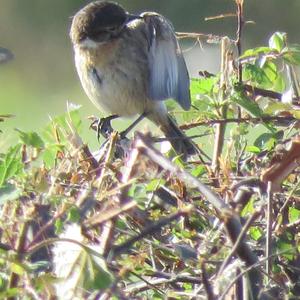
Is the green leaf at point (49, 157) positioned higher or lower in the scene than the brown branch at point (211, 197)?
lower

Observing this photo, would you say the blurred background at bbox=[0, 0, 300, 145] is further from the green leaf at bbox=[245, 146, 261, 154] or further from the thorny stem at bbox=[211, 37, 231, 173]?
the green leaf at bbox=[245, 146, 261, 154]

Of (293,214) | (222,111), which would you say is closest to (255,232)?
(293,214)

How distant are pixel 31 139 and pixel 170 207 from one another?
0.85ft

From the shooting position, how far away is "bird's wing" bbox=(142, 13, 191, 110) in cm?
362

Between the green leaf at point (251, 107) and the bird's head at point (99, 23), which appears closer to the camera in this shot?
the green leaf at point (251, 107)

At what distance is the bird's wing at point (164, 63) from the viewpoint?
11.9ft

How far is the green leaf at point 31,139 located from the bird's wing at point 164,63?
1.44 m

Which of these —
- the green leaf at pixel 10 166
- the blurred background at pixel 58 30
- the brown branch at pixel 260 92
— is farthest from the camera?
the blurred background at pixel 58 30

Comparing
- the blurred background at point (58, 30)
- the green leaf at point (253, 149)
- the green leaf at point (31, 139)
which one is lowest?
the blurred background at point (58, 30)

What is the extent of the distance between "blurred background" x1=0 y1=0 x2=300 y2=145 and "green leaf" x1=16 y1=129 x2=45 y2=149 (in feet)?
38.3

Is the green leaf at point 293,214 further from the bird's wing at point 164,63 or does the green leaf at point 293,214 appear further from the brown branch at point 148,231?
the bird's wing at point 164,63

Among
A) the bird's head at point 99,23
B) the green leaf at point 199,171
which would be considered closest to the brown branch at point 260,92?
the green leaf at point 199,171

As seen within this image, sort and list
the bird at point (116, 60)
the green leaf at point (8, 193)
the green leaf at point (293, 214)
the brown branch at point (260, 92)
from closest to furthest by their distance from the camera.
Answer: the green leaf at point (8, 193) < the green leaf at point (293, 214) < the brown branch at point (260, 92) < the bird at point (116, 60)

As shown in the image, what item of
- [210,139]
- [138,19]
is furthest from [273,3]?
[210,139]
